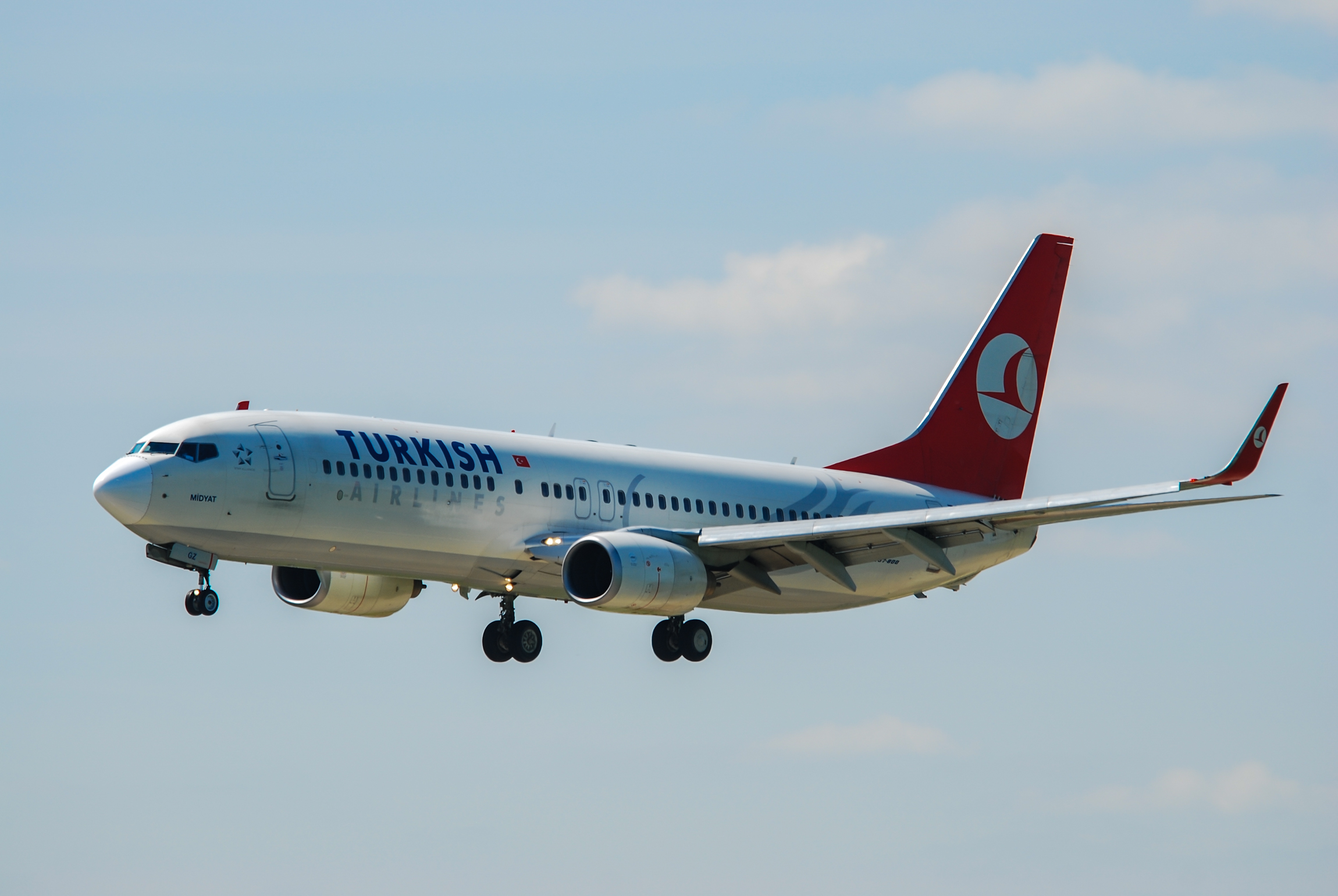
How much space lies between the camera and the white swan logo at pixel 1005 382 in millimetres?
54594

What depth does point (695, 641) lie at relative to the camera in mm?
46969

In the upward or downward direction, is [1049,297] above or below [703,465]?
above

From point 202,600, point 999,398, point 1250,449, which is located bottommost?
point 202,600

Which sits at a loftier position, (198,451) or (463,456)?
(463,456)

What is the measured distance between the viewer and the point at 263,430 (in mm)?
39844

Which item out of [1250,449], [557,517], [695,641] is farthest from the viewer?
[695,641]

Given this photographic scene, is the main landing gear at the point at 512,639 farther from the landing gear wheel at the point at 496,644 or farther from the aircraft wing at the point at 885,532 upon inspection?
the aircraft wing at the point at 885,532

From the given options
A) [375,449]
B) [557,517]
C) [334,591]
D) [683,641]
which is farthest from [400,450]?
[683,641]

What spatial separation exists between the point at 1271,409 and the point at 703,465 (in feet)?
49.3

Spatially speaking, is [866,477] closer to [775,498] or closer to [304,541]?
[775,498]

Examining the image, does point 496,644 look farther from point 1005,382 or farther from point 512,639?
point 1005,382

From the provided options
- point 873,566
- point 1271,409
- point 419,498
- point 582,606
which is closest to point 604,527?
point 582,606

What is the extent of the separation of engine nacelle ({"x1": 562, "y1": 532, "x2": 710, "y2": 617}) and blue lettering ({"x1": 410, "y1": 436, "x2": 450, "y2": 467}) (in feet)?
12.0

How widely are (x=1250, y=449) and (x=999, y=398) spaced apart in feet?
55.2
